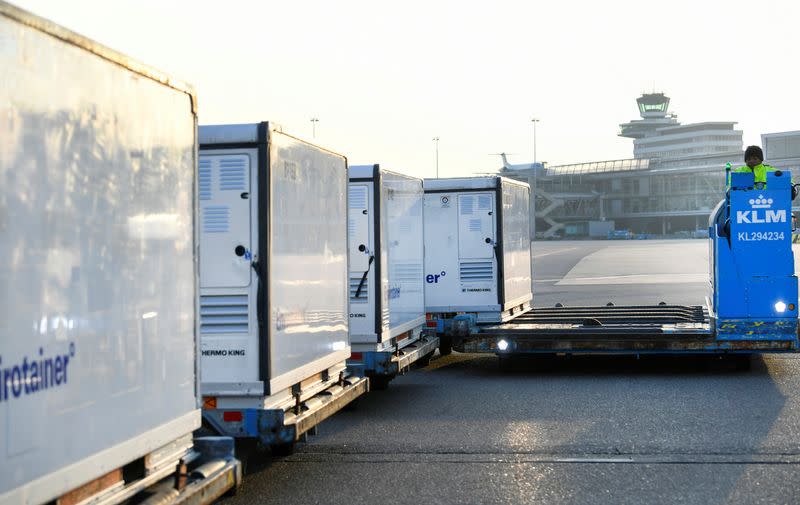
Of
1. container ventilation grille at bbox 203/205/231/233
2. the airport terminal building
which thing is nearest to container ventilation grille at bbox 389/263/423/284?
container ventilation grille at bbox 203/205/231/233

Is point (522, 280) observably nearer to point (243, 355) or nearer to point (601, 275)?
point (243, 355)

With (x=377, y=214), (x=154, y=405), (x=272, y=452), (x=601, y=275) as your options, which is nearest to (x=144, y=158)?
(x=154, y=405)

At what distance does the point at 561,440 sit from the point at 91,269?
5.40 metres

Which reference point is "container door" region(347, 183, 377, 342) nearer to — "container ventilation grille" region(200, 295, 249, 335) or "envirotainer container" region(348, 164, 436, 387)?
"envirotainer container" region(348, 164, 436, 387)

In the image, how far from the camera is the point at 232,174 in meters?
7.82

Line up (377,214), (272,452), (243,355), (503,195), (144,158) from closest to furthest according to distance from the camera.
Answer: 1. (144,158)
2. (243,355)
3. (272,452)
4. (377,214)
5. (503,195)

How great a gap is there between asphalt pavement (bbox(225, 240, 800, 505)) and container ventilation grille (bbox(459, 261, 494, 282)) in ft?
4.41

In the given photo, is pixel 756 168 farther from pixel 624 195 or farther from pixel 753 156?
pixel 624 195

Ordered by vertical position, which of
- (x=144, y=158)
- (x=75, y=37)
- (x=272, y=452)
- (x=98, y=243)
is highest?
(x=75, y=37)

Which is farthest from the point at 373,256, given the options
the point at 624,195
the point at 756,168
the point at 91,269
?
the point at 624,195

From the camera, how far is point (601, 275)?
40.3 m

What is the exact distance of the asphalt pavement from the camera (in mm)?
7547

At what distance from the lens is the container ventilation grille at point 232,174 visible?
780cm

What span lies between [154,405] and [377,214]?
6143 mm
